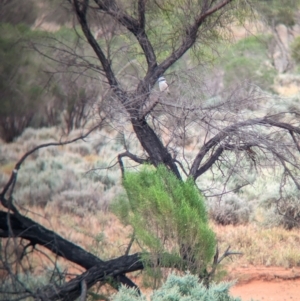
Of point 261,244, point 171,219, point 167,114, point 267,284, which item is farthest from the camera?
point 261,244

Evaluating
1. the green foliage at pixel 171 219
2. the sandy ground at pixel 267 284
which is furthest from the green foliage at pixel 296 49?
the green foliage at pixel 171 219

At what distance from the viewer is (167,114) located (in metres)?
7.19

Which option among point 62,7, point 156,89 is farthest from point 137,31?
point 62,7

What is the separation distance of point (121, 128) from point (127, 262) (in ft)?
4.79

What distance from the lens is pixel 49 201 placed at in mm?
13906

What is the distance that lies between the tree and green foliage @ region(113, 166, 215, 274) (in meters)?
0.34

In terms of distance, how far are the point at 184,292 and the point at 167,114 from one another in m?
2.05

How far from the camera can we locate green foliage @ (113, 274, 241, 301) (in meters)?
5.78

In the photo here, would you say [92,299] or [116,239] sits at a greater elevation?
[116,239]

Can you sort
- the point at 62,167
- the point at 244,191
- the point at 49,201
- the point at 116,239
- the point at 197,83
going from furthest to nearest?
the point at 62,167 < the point at 244,191 < the point at 49,201 < the point at 116,239 < the point at 197,83

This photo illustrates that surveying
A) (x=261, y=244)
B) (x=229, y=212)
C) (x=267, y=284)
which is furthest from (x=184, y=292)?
(x=229, y=212)

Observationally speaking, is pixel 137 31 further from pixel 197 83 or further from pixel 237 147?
pixel 237 147

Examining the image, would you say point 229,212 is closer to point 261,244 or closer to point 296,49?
point 261,244

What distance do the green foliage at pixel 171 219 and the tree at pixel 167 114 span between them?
0.34 meters
